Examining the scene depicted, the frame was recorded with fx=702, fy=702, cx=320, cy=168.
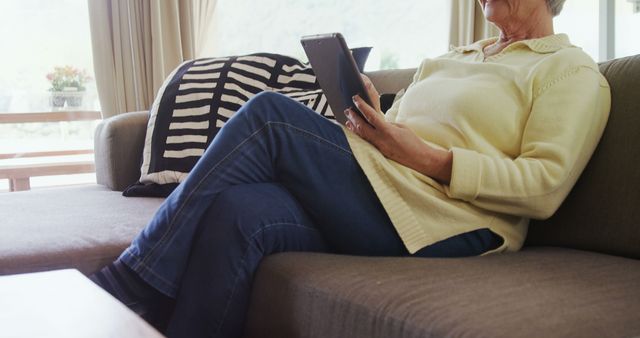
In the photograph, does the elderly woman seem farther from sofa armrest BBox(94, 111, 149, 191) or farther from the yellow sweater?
sofa armrest BBox(94, 111, 149, 191)

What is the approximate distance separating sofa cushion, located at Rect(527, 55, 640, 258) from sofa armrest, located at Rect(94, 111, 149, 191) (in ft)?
4.69

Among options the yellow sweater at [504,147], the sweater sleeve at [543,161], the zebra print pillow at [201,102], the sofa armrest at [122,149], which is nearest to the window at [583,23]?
the zebra print pillow at [201,102]

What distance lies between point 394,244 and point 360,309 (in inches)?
11.7

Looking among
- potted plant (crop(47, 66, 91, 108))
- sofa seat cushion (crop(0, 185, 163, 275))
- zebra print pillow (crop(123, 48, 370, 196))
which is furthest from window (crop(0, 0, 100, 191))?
sofa seat cushion (crop(0, 185, 163, 275))

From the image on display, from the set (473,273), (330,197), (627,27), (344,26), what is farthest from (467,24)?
(473,273)

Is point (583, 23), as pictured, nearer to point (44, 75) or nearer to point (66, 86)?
point (66, 86)

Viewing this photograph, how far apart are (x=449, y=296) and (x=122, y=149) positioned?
1598 millimetres

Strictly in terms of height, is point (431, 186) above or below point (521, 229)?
above

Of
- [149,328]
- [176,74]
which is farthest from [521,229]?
[176,74]

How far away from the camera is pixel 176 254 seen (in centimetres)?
126

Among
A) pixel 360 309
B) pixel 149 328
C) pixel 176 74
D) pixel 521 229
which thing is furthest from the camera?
pixel 176 74

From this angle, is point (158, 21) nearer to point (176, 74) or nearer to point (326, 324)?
point (176, 74)

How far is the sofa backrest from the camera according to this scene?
1306 mm

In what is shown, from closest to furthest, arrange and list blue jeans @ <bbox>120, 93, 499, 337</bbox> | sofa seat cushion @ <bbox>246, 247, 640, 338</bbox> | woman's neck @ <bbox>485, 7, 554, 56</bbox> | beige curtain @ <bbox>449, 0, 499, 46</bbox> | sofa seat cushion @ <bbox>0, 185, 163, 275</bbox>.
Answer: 1. sofa seat cushion @ <bbox>246, 247, 640, 338</bbox>
2. blue jeans @ <bbox>120, 93, 499, 337</bbox>
3. sofa seat cushion @ <bbox>0, 185, 163, 275</bbox>
4. woman's neck @ <bbox>485, 7, 554, 56</bbox>
5. beige curtain @ <bbox>449, 0, 499, 46</bbox>
